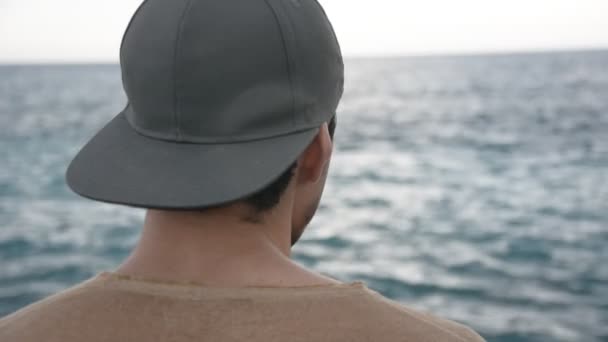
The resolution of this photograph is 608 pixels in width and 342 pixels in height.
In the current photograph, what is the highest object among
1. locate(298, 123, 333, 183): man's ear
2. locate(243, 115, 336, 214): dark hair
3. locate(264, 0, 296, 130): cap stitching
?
locate(264, 0, 296, 130): cap stitching

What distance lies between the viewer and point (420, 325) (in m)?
1.42

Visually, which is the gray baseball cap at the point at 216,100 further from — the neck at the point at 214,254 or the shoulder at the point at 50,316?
the shoulder at the point at 50,316

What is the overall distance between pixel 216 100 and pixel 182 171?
15cm

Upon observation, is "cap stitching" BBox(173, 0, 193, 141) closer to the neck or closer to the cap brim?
the cap brim

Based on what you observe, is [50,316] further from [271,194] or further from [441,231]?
[441,231]

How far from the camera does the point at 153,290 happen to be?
142cm

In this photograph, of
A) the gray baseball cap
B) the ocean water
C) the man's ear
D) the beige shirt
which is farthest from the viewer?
the ocean water

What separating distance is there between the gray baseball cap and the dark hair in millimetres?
→ 68

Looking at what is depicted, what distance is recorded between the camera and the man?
1.39 m

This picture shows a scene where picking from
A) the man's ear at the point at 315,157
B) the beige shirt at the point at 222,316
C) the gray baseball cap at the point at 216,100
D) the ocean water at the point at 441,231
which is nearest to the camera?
the beige shirt at the point at 222,316

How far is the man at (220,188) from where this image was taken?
139cm

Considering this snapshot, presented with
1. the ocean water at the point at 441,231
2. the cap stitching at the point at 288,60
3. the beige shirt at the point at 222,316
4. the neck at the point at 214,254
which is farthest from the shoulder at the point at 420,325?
the ocean water at the point at 441,231

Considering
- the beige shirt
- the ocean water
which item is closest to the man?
the beige shirt

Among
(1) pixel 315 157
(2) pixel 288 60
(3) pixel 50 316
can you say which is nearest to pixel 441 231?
(1) pixel 315 157
